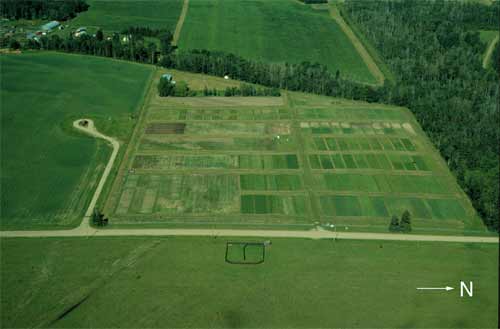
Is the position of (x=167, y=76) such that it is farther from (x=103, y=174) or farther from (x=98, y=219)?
(x=98, y=219)

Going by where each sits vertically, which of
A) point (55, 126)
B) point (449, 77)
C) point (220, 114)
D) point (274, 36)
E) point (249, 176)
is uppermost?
point (274, 36)

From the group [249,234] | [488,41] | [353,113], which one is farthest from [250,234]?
[488,41]

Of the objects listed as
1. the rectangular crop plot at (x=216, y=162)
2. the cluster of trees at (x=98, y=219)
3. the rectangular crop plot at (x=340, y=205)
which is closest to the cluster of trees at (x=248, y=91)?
the rectangular crop plot at (x=216, y=162)

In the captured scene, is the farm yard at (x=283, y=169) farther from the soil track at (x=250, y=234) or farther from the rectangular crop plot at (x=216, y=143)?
the soil track at (x=250, y=234)

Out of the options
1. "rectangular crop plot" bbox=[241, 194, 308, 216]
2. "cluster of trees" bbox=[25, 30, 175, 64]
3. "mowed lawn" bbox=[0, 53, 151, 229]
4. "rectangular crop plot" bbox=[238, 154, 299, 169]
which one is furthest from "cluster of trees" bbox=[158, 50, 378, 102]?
"rectangular crop plot" bbox=[241, 194, 308, 216]

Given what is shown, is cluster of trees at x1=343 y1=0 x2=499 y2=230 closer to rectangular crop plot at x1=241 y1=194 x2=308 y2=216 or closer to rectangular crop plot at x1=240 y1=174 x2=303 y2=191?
rectangular crop plot at x1=241 y1=194 x2=308 y2=216

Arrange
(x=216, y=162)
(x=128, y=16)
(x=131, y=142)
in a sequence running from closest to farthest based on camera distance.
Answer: (x=216, y=162) < (x=131, y=142) < (x=128, y=16)
